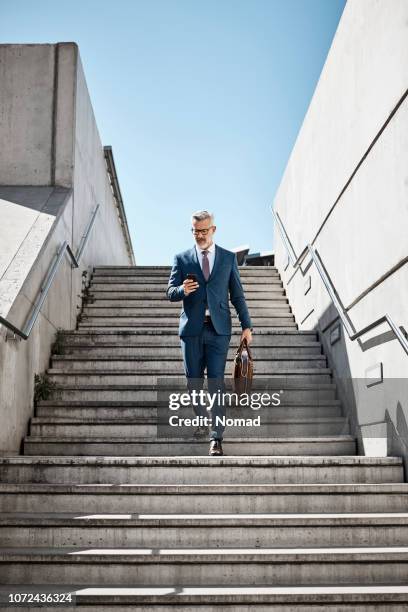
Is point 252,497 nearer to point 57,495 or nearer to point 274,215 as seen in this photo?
point 57,495

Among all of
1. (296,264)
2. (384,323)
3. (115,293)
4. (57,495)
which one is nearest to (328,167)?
(296,264)

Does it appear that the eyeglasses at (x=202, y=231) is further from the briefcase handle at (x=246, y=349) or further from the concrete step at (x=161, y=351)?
the concrete step at (x=161, y=351)

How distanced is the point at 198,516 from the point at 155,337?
3460 mm

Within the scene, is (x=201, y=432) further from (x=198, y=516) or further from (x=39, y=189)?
(x=39, y=189)

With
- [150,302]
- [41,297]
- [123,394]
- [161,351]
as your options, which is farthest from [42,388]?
[150,302]

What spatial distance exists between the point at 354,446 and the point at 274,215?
554cm

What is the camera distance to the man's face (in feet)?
18.1

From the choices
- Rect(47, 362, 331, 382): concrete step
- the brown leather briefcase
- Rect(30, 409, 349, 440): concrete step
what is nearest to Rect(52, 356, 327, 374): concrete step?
Rect(47, 362, 331, 382): concrete step

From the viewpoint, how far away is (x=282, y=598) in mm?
3816

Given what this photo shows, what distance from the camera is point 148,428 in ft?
20.3

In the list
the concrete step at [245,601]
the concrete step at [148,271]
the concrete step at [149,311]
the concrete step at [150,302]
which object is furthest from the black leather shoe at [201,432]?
the concrete step at [148,271]

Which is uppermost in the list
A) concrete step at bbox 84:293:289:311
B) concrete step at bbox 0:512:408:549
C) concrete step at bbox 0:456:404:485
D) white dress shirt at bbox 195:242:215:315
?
concrete step at bbox 84:293:289:311

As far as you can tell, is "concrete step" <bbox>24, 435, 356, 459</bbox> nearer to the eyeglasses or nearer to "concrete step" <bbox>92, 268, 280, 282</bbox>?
the eyeglasses

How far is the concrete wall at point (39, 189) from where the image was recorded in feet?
19.5
